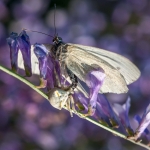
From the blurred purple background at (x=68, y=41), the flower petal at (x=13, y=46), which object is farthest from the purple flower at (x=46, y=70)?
the blurred purple background at (x=68, y=41)

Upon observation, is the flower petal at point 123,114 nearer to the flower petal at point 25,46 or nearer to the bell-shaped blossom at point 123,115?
the bell-shaped blossom at point 123,115

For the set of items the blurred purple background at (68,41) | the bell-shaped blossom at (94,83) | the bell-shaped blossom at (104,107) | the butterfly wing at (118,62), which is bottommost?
the blurred purple background at (68,41)

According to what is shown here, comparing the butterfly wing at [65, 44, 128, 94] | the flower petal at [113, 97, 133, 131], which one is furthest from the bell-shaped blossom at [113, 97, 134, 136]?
the butterfly wing at [65, 44, 128, 94]

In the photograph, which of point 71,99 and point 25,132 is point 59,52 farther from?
point 25,132

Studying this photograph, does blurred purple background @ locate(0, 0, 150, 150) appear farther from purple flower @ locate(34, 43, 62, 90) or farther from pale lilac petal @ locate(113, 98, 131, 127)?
purple flower @ locate(34, 43, 62, 90)

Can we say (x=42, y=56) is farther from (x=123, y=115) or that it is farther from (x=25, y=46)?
(x=123, y=115)

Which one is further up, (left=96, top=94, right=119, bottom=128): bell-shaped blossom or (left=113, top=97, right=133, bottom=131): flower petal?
(left=96, top=94, right=119, bottom=128): bell-shaped blossom

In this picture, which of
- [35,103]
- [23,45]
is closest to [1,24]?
[35,103]
